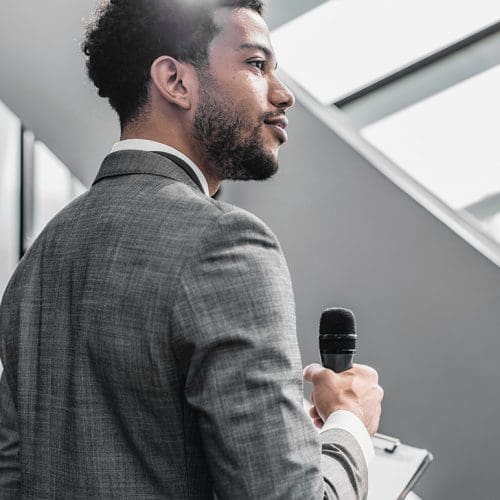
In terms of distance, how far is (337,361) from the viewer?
41.4 inches

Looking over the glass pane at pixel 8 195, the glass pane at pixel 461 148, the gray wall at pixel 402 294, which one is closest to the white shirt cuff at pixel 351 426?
the gray wall at pixel 402 294

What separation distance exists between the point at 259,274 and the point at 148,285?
0.12m

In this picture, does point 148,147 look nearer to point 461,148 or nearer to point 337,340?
point 337,340

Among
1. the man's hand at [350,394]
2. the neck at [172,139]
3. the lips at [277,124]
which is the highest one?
the lips at [277,124]

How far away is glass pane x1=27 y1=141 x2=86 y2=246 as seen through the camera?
3260 mm

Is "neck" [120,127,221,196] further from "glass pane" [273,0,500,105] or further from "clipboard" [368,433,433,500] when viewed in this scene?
"glass pane" [273,0,500,105]

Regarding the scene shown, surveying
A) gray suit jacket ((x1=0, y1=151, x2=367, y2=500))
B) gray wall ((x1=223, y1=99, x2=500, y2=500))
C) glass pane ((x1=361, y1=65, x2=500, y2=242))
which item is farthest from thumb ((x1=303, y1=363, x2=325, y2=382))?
glass pane ((x1=361, y1=65, x2=500, y2=242))

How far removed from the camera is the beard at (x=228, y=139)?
96cm

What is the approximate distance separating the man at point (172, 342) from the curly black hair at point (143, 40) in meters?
0.02

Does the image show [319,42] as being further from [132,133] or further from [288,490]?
[288,490]

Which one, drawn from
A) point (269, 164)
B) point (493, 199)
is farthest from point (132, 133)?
point (493, 199)

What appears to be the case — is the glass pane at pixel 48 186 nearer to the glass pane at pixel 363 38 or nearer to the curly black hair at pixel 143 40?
the glass pane at pixel 363 38

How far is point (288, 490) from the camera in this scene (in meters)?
0.69

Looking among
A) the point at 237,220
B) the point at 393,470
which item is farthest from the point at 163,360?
the point at 393,470
